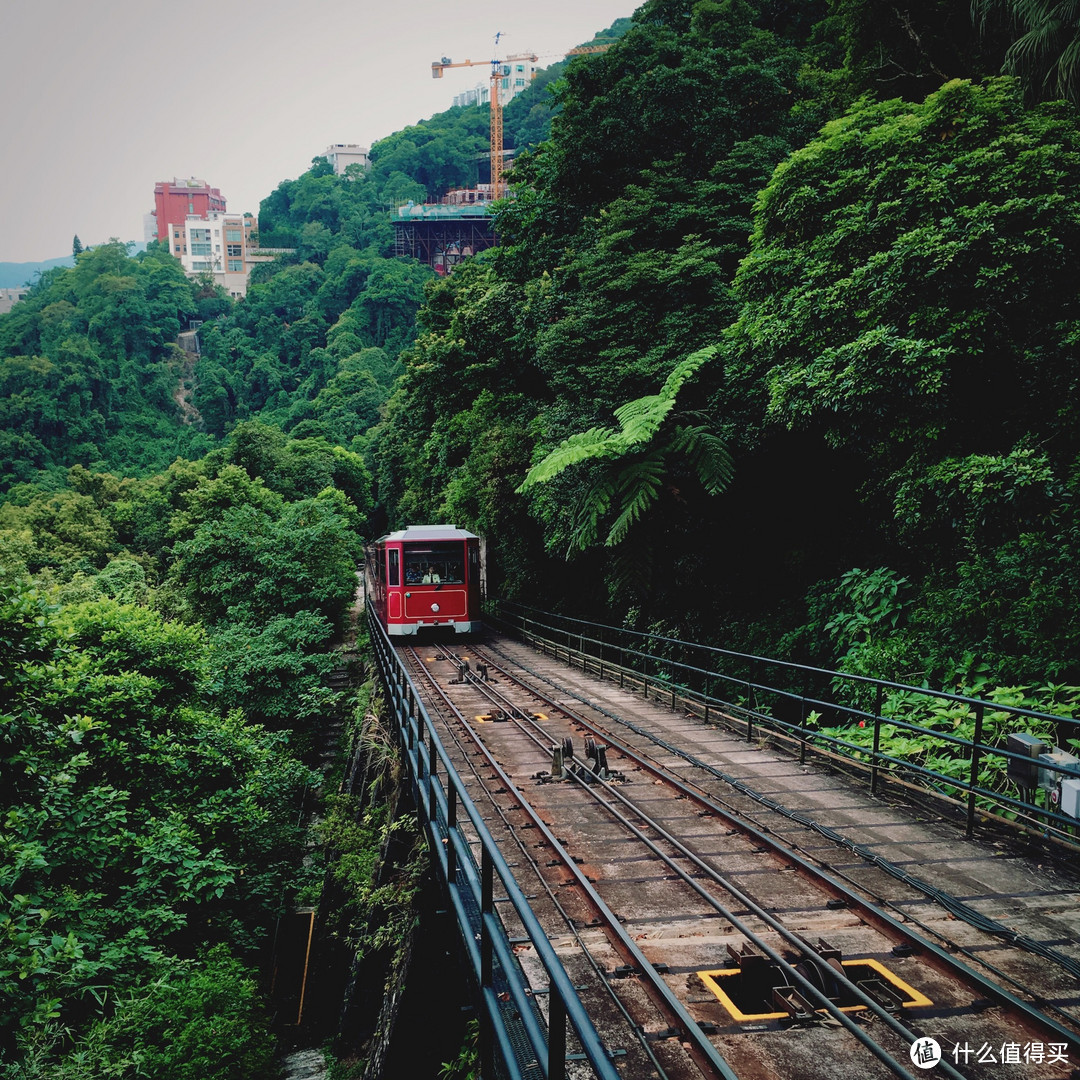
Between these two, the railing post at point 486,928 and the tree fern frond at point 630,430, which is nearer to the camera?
the railing post at point 486,928

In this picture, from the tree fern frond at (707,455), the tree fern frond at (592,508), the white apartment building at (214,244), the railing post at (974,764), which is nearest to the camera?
the railing post at (974,764)

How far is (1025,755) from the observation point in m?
5.76

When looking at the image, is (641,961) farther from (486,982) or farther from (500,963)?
(500,963)

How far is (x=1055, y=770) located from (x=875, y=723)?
5.26ft

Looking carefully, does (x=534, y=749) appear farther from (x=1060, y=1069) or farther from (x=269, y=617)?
(x=269, y=617)

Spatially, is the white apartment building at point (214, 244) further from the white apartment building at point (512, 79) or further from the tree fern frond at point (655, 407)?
the tree fern frond at point (655, 407)

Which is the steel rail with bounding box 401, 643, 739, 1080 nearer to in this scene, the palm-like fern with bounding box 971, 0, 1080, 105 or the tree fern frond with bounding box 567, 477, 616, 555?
the tree fern frond with bounding box 567, 477, 616, 555

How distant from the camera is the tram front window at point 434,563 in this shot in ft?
60.1

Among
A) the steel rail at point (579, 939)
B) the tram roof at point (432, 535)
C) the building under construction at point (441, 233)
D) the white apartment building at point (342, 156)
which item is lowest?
the steel rail at point (579, 939)

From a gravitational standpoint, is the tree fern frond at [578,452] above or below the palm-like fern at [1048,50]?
below

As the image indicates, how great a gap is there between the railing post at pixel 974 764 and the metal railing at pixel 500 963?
3.54 m

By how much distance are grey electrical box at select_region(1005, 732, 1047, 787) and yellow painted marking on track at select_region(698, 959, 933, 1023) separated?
7.72 feet

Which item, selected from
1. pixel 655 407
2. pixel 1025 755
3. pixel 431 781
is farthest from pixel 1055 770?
pixel 655 407

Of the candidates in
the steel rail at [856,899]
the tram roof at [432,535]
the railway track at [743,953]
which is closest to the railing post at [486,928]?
the railway track at [743,953]
